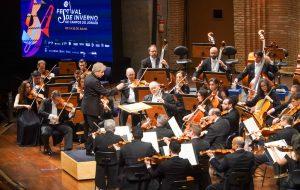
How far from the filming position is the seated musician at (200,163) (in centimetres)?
1022

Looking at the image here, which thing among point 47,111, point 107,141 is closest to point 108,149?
point 107,141

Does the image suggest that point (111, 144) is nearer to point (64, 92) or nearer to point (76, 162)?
point (76, 162)

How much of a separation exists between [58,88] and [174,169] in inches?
212

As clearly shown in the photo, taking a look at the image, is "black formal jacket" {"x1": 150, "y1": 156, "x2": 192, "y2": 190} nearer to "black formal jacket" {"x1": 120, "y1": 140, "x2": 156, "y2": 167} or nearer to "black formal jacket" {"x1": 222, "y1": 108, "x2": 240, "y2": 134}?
"black formal jacket" {"x1": 120, "y1": 140, "x2": 156, "y2": 167}

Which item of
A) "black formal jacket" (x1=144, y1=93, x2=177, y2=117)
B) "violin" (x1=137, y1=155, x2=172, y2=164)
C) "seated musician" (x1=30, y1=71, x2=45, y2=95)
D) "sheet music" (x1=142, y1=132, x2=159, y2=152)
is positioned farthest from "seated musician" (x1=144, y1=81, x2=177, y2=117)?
"violin" (x1=137, y1=155, x2=172, y2=164)

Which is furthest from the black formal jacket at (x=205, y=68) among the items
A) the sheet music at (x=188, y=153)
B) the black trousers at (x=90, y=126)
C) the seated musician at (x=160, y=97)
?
the sheet music at (x=188, y=153)

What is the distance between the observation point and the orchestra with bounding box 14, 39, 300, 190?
10000mm

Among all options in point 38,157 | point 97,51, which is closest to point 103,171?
point 38,157

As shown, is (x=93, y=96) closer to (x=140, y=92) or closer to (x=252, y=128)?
(x=140, y=92)

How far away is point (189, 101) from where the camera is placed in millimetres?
13211

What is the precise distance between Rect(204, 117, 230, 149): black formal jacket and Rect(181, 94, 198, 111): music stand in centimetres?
161

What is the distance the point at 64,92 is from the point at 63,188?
321 centimetres

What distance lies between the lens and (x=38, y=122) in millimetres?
14695

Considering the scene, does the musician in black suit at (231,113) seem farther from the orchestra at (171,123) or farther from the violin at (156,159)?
the violin at (156,159)
